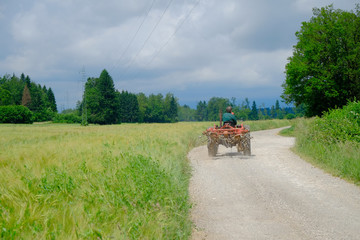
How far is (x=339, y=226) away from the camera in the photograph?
16.7 feet

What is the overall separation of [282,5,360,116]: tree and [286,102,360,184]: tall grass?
21421 millimetres

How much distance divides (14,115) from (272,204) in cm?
7990

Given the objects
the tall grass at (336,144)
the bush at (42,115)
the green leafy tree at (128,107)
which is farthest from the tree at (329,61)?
the green leafy tree at (128,107)

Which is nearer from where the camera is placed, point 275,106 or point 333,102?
point 333,102

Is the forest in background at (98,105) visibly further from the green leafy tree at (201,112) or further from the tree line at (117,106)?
the green leafy tree at (201,112)

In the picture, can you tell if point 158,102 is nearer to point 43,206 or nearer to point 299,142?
point 299,142

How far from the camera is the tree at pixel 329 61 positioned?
32.8 metres

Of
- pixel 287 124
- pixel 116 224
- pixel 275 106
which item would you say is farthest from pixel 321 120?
pixel 275 106

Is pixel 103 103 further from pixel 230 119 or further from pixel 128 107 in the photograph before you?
pixel 230 119

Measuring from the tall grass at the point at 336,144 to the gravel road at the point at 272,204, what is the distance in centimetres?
51

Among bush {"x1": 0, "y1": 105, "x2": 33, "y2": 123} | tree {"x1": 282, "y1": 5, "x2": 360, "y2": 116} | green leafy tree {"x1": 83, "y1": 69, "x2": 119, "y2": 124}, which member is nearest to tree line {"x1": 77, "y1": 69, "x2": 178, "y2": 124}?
green leafy tree {"x1": 83, "y1": 69, "x2": 119, "y2": 124}

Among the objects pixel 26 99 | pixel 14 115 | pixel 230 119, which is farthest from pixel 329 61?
pixel 26 99

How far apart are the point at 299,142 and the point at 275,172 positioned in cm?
567

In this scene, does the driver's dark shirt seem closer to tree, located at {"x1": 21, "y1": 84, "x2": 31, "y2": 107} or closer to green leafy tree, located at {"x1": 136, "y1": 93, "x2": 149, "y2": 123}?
tree, located at {"x1": 21, "y1": 84, "x2": 31, "y2": 107}
